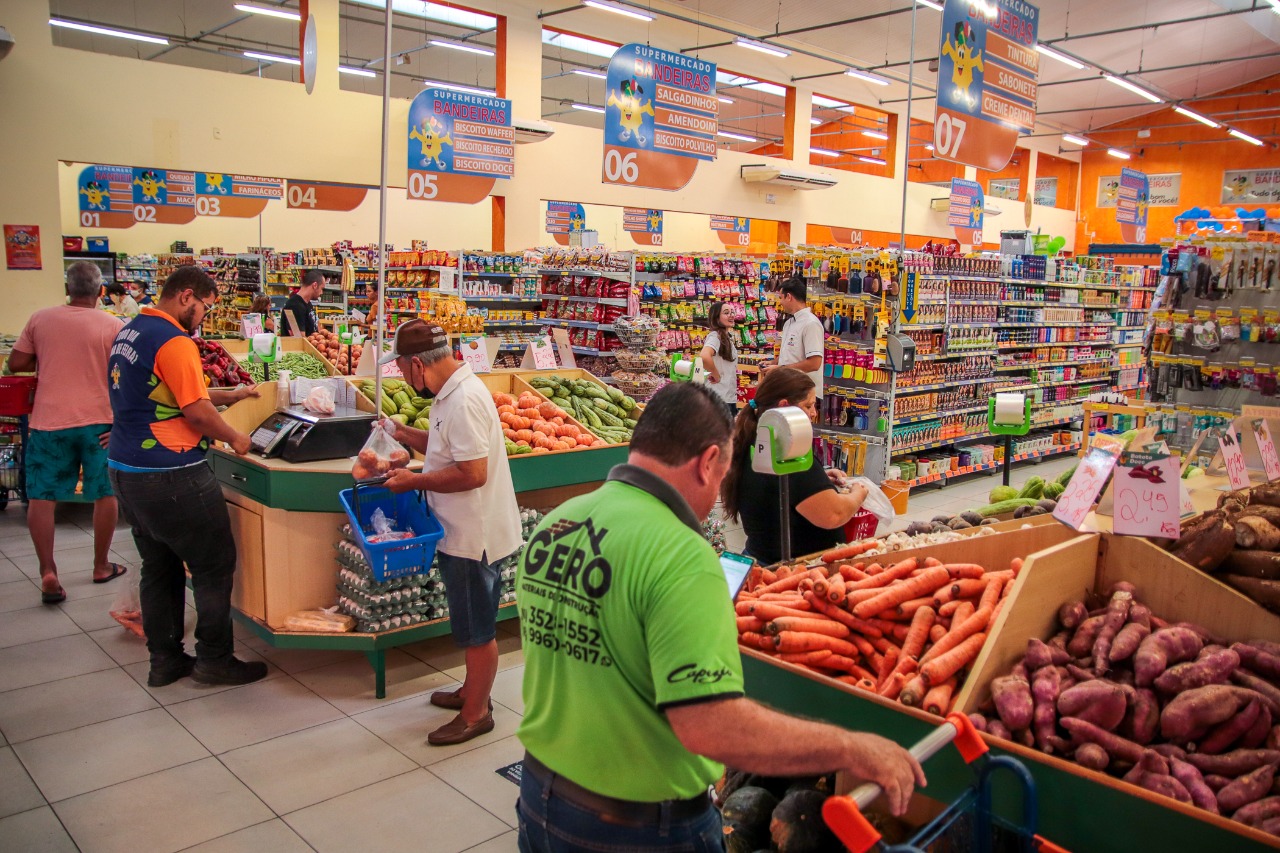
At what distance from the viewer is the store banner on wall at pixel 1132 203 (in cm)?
1803

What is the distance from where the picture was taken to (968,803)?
1.76m

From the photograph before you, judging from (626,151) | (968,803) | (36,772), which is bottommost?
(36,772)

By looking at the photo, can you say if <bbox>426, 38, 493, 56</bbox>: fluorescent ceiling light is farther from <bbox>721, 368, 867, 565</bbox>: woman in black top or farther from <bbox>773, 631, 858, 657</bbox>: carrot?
<bbox>773, 631, 858, 657</bbox>: carrot

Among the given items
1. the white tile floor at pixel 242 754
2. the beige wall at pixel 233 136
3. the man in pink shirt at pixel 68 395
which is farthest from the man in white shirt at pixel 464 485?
the beige wall at pixel 233 136

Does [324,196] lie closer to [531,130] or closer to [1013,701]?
[531,130]

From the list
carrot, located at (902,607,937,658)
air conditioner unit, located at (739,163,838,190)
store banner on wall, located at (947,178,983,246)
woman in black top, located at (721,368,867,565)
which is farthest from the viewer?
air conditioner unit, located at (739,163,838,190)

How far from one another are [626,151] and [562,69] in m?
13.0

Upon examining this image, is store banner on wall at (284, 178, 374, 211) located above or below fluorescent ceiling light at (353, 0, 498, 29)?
below

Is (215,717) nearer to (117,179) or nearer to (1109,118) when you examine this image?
(117,179)

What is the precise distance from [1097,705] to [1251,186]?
88.2 feet

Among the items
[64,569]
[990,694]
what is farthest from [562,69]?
[990,694]

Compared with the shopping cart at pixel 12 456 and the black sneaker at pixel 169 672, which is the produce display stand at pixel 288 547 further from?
the shopping cart at pixel 12 456

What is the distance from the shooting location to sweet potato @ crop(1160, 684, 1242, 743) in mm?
1943

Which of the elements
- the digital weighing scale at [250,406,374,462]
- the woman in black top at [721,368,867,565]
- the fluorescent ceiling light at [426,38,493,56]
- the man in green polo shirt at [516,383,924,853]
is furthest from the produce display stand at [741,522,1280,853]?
the fluorescent ceiling light at [426,38,493,56]
